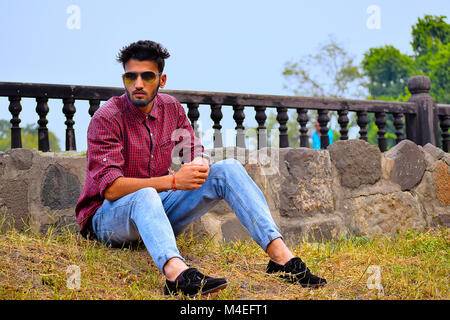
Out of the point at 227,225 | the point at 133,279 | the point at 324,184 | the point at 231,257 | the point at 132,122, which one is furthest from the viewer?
the point at 324,184

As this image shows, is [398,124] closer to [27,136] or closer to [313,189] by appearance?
[313,189]

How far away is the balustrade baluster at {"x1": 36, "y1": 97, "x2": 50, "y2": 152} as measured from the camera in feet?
14.4

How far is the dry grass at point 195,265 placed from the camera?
111 inches

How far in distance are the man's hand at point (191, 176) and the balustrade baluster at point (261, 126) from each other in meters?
1.84

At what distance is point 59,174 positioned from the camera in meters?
4.10

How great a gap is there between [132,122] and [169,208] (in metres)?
0.60

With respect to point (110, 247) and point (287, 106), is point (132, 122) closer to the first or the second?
point (110, 247)

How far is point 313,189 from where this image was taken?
16.4 feet

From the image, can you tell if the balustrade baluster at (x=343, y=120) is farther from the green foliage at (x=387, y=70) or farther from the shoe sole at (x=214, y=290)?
the green foliage at (x=387, y=70)

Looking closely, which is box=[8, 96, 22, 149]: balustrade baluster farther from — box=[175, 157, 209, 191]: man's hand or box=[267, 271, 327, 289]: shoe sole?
box=[267, 271, 327, 289]: shoe sole

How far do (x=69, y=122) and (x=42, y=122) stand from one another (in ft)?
0.71

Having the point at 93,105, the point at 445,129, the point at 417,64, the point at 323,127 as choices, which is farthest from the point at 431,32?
the point at 93,105

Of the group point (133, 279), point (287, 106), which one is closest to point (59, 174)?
point (133, 279)

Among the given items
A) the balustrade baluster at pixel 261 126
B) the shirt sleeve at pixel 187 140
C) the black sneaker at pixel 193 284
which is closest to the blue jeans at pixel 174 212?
the black sneaker at pixel 193 284
